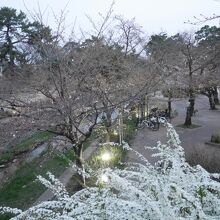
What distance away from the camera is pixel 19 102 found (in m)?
14.7

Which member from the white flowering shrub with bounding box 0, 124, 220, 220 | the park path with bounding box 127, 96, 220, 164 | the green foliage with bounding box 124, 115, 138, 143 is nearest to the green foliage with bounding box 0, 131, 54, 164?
the green foliage with bounding box 124, 115, 138, 143

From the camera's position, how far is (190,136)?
2444 cm

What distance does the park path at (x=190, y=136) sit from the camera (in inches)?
755

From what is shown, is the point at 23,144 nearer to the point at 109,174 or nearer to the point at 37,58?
the point at 37,58

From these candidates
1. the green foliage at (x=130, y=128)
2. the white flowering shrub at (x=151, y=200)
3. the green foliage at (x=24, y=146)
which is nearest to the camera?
the white flowering shrub at (x=151, y=200)

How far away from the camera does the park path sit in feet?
62.9

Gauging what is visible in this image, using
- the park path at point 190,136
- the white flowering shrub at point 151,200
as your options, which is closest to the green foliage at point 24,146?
the park path at point 190,136

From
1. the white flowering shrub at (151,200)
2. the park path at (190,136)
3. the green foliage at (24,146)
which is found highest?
the white flowering shrub at (151,200)

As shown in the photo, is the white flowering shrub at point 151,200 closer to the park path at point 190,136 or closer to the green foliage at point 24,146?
the park path at point 190,136

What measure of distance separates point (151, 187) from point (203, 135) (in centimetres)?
2183

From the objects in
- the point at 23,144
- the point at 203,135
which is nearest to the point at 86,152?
the point at 23,144

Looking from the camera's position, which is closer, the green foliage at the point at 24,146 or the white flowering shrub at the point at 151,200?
the white flowering shrub at the point at 151,200

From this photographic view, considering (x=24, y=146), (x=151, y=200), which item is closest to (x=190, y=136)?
(x=24, y=146)

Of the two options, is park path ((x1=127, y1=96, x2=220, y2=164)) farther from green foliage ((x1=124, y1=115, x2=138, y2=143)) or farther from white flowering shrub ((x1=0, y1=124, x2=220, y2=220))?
white flowering shrub ((x1=0, y1=124, x2=220, y2=220))
